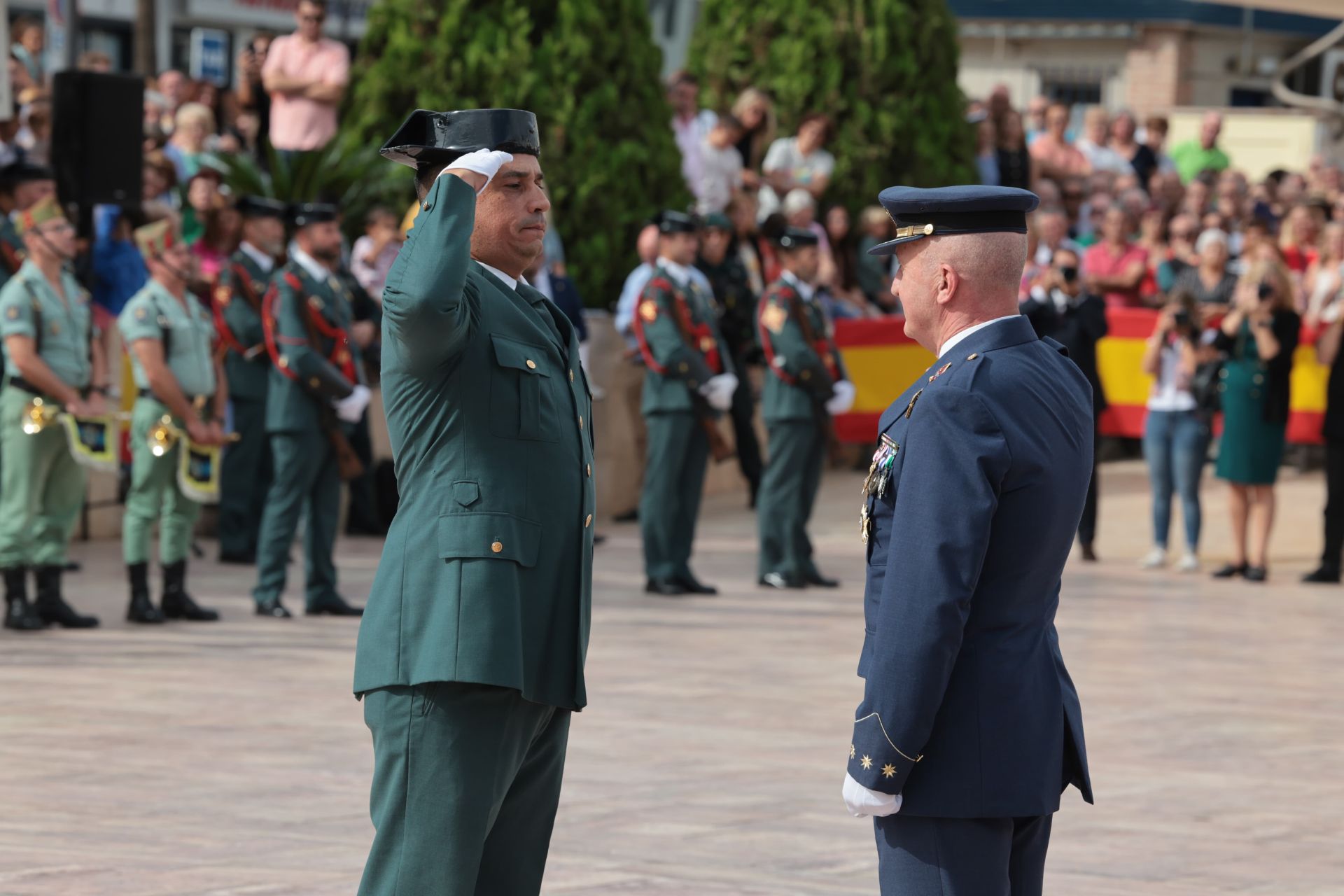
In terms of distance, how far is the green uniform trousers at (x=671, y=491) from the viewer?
12023 millimetres

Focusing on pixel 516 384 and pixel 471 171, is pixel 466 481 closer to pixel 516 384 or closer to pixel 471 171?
pixel 516 384

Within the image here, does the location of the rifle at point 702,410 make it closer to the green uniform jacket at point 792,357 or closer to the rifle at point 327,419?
the green uniform jacket at point 792,357

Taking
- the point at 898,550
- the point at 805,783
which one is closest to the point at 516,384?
the point at 898,550

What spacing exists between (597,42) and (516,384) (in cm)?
1169

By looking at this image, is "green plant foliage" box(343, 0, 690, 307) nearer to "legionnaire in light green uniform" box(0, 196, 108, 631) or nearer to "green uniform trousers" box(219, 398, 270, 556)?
"green uniform trousers" box(219, 398, 270, 556)

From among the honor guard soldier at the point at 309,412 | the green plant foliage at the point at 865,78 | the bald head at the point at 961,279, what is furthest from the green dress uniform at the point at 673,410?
the bald head at the point at 961,279

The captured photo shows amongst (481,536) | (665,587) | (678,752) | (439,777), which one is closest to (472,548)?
(481,536)

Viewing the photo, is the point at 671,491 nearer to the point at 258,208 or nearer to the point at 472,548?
the point at 258,208

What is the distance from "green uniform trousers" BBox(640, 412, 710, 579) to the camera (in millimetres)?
12023

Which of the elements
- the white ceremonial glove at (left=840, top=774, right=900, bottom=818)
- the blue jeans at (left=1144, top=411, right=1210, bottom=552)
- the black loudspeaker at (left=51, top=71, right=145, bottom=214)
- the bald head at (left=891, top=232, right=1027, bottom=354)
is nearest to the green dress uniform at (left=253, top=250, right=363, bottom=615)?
the black loudspeaker at (left=51, top=71, right=145, bottom=214)

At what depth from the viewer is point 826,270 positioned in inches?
632

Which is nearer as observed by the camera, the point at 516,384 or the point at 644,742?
the point at 516,384

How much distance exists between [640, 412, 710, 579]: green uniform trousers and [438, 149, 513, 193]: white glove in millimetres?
7890

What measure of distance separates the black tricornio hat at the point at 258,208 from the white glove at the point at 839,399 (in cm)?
330
